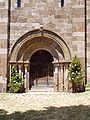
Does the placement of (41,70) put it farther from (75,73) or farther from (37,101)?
(37,101)

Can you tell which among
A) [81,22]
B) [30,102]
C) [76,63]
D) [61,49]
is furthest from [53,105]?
[81,22]

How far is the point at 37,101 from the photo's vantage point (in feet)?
38.8

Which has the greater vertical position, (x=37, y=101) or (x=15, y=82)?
(x=15, y=82)

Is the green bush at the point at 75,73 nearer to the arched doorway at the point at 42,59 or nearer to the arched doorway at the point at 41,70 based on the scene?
the arched doorway at the point at 42,59

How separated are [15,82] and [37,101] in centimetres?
276

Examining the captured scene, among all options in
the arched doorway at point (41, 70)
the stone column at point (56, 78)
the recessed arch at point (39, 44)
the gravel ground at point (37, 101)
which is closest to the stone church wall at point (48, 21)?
the recessed arch at point (39, 44)

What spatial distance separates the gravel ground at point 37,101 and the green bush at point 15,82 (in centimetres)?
94

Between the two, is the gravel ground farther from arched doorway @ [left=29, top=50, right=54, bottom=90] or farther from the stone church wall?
arched doorway @ [left=29, top=50, right=54, bottom=90]

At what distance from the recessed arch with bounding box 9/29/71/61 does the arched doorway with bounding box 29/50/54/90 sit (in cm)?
63

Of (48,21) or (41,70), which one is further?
(41,70)

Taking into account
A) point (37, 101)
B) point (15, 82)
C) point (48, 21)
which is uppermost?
point (48, 21)

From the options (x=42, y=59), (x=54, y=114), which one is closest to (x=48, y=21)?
(x=42, y=59)

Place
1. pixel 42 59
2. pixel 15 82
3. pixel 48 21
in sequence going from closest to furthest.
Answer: pixel 15 82, pixel 48 21, pixel 42 59

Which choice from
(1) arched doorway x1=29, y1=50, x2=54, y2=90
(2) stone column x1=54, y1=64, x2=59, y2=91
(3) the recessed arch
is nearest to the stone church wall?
(3) the recessed arch
